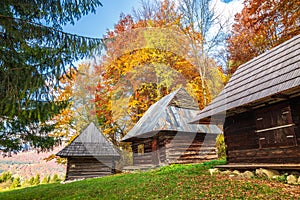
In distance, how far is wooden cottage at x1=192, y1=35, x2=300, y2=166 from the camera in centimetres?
655

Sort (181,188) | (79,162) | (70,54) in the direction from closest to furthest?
(70,54) < (181,188) < (79,162)

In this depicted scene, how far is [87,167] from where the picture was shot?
15.6 m

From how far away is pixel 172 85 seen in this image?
2066 centimetres

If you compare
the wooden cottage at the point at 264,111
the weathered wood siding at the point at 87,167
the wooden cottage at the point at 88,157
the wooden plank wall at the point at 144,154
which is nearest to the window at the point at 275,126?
the wooden cottage at the point at 264,111

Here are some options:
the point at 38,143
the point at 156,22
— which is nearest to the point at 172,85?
the point at 156,22

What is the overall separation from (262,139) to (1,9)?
27.8 feet

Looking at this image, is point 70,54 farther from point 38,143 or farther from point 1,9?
point 38,143

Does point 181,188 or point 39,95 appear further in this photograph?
point 181,188

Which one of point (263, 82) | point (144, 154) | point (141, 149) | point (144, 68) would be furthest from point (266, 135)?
point (144, 68)

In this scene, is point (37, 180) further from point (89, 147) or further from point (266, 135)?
point (266, 135)

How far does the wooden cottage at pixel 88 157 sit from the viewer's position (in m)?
15.1

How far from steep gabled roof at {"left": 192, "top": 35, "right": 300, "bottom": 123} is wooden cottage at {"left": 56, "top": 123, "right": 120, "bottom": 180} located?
872 centimetres

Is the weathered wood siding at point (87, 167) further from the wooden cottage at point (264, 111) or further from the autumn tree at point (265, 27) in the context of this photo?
the autumn tree at point (265, 27)

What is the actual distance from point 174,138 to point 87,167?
677cm
